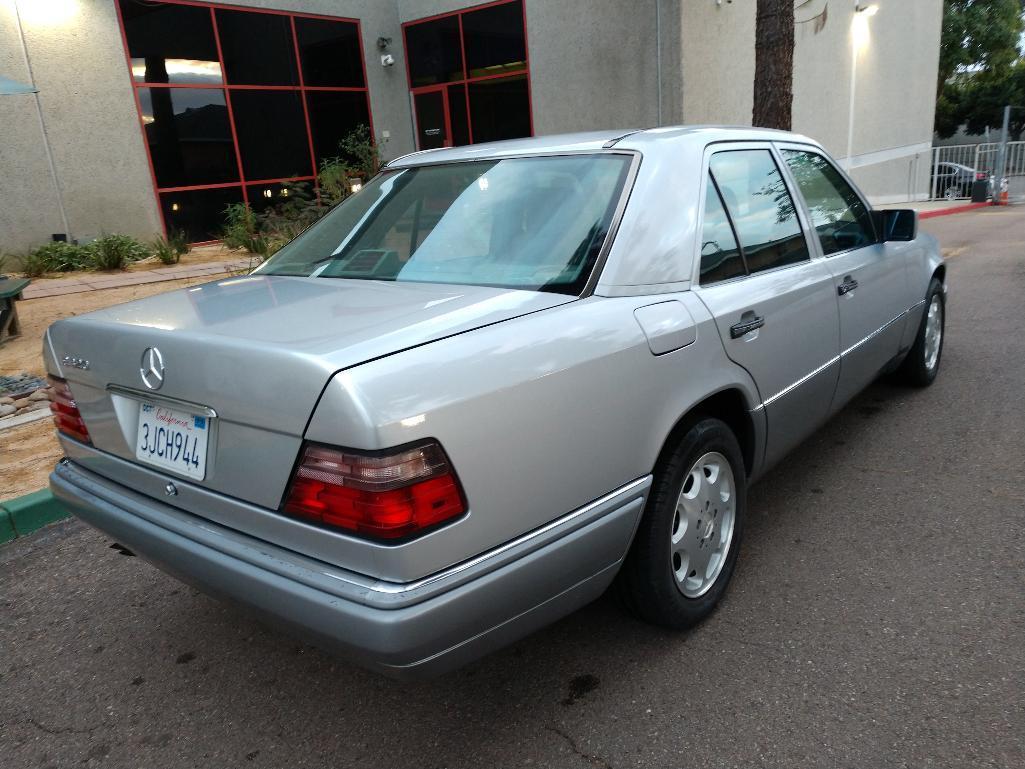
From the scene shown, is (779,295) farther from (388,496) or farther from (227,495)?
Result: (227,495)

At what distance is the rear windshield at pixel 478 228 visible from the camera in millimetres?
2523

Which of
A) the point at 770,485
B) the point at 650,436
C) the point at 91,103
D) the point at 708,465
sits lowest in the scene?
the point at 770,485

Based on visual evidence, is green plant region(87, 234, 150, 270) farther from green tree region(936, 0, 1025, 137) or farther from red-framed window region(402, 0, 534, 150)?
→ green tree region(936, 0, 1025, 137)

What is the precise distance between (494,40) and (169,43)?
20.4ft

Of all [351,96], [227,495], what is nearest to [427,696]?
[227,495]

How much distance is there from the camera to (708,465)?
273 cm

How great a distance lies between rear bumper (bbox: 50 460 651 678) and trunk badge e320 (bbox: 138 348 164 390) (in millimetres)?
382

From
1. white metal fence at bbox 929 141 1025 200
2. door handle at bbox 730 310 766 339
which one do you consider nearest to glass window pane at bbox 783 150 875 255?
door handle at bbox 730 310 766 339

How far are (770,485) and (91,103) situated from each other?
13.0 metres

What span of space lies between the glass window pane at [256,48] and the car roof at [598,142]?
13.1 meters

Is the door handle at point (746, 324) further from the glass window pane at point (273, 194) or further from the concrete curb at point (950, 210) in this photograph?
the concrete curb at point (950, 210)

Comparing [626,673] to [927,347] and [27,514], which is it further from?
[927,347]

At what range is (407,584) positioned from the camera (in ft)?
5.89

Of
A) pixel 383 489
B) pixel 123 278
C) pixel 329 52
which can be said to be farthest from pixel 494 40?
pixel 383 489
